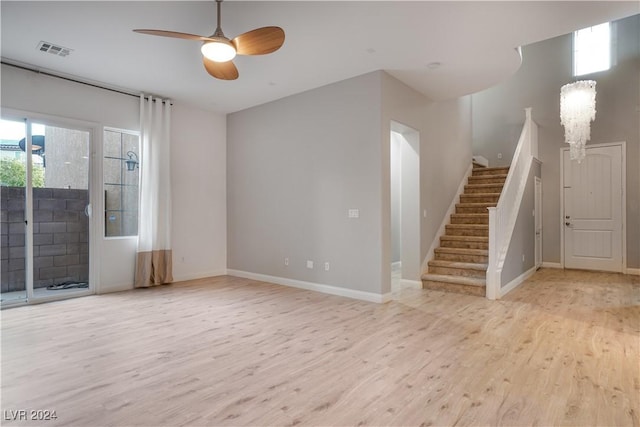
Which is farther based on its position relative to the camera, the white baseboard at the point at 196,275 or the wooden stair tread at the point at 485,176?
the wooden stair tread at the point at 485,176

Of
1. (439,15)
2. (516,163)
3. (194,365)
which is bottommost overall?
(194,365)

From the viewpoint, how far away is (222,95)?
18.0 ft

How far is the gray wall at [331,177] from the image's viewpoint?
4.59 meters

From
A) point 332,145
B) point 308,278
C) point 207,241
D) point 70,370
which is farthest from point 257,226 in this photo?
point 70,370

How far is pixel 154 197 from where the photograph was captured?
17.8 feet

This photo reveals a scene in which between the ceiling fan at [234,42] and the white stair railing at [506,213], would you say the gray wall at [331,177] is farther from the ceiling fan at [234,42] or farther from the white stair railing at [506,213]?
the ceiling fan at [234,42]

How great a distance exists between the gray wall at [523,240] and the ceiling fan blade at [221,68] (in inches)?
173

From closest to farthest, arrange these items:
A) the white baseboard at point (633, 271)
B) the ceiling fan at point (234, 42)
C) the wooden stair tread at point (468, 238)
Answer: the ceiling fan at point (234, 42) < the wooden stair tread at point (468, 238) < the white baseboard at point (633, 271)

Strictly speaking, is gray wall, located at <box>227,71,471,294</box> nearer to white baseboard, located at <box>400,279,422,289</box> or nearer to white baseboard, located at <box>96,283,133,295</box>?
white baseboard, located at <box>400,279,422,289</box>

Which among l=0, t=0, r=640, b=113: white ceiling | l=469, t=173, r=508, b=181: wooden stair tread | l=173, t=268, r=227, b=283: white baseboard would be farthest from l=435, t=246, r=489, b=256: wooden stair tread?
l=173, t=268, r=227, b=283: white baseboard

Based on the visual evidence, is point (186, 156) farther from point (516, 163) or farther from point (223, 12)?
point (516, 163)

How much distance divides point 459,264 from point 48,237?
241 inches

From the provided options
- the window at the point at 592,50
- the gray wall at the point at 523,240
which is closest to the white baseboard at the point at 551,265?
the gray wall at the point at 523,240

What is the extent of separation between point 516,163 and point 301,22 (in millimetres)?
4295
